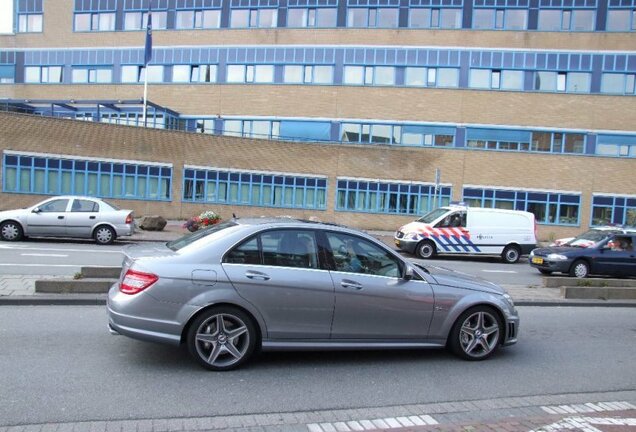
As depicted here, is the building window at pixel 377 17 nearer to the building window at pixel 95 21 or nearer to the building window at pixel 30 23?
the building window at pixel 95 21

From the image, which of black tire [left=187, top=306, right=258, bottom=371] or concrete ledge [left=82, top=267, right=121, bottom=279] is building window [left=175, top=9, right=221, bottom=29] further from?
black tire [left=187, top=306, right=258, bottom=371]

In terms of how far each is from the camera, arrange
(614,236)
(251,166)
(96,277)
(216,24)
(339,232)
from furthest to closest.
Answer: (216,24) → (251,166) → (614,236) → (96,277) → (339,232)

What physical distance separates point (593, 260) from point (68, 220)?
15.2 meters

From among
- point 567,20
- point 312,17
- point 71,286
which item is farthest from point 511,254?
point 312,17

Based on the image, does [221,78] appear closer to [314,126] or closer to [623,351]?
[314,126]

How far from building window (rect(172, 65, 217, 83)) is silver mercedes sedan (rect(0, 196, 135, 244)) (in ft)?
70.8

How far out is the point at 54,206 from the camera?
16.1 meters

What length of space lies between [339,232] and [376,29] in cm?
3156

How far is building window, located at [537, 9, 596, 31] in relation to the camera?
33.0m

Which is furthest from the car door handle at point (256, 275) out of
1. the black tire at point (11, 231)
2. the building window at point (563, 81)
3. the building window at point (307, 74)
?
the building window at point (563, 81)

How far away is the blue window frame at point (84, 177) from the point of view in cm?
2673

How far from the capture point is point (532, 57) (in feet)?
108

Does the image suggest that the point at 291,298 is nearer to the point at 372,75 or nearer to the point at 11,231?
the point at 11,231

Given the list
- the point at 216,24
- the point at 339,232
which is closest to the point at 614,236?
the point at 339,232
